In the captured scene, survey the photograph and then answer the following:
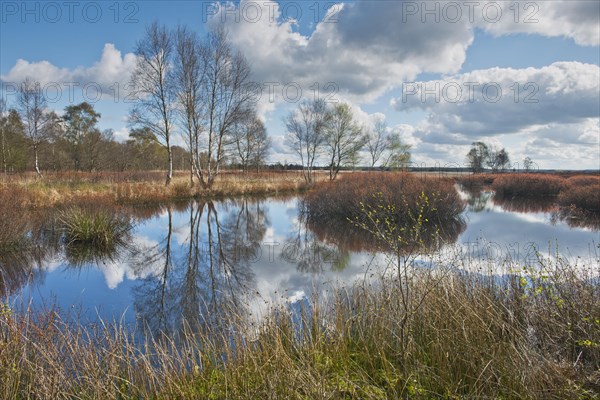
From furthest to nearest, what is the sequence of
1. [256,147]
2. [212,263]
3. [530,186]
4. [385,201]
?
1. [256,147]
2. [530,186]
3. [385,201]
4. [212,263]

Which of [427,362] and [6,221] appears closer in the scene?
[427,362]

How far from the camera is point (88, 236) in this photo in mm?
10625

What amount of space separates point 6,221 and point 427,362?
1079 centimetres

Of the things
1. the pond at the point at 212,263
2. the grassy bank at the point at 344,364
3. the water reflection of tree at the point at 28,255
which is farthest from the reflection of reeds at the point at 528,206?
the water reflection of tree at the point at 28,255

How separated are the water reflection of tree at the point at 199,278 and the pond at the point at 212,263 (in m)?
0.03

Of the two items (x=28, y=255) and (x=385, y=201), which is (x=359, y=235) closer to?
(x=385, y=201)

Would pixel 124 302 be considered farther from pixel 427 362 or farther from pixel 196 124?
pixel 196 124

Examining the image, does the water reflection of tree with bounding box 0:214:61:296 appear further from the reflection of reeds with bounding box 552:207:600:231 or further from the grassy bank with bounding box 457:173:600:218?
the grassy bank with bounding box 457:173:600:218

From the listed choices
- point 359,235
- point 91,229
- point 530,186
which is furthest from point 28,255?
point 530,186

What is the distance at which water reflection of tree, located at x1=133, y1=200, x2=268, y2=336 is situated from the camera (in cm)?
541

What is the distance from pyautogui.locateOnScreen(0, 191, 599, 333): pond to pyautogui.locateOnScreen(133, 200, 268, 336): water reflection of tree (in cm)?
3

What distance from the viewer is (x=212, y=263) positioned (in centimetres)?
912

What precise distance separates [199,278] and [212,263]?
1.27 m

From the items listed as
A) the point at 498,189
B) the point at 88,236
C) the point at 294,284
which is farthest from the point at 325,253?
the point at 498,189
